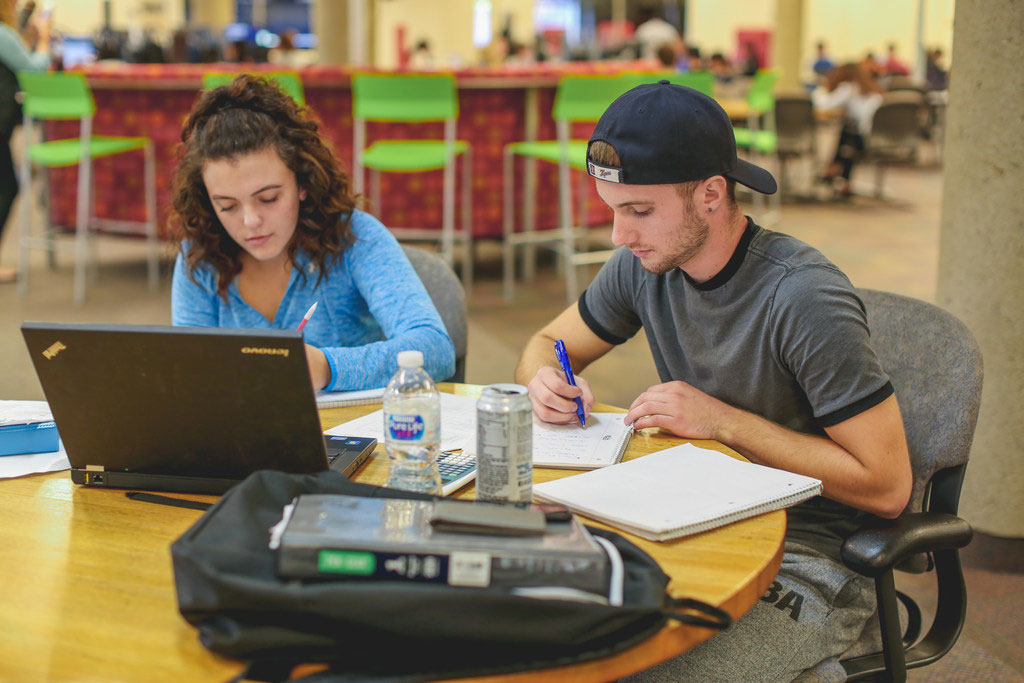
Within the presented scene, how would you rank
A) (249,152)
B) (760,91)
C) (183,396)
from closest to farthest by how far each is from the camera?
(183,396), (249,152), (760,91)

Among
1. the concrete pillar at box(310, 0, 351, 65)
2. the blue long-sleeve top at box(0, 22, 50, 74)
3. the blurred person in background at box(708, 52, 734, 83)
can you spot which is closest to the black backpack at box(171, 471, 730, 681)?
the blue long-sleeve top at box(0, 22, 50, 74)

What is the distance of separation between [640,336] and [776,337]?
3379mm

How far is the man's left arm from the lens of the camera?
4.45 ft

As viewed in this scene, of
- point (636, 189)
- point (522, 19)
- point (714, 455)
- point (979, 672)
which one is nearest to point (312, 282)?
point (636, 189)

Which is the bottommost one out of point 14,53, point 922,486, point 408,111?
point 922,486

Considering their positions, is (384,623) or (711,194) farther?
(711,194)

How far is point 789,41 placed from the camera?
1228cm

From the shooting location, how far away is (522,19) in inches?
625

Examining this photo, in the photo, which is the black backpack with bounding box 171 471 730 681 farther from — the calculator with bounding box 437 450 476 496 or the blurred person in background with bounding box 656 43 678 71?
the blurred person in background with bounding box 656 43 678 71

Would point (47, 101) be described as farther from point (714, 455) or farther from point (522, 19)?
point (522, 19)

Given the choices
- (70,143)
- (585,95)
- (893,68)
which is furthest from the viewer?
(893,68)

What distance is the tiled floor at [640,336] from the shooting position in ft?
7.61

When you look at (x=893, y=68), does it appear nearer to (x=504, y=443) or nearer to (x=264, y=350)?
(x=504, y=443)

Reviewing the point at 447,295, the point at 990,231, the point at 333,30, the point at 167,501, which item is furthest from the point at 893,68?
the point at 167,501
